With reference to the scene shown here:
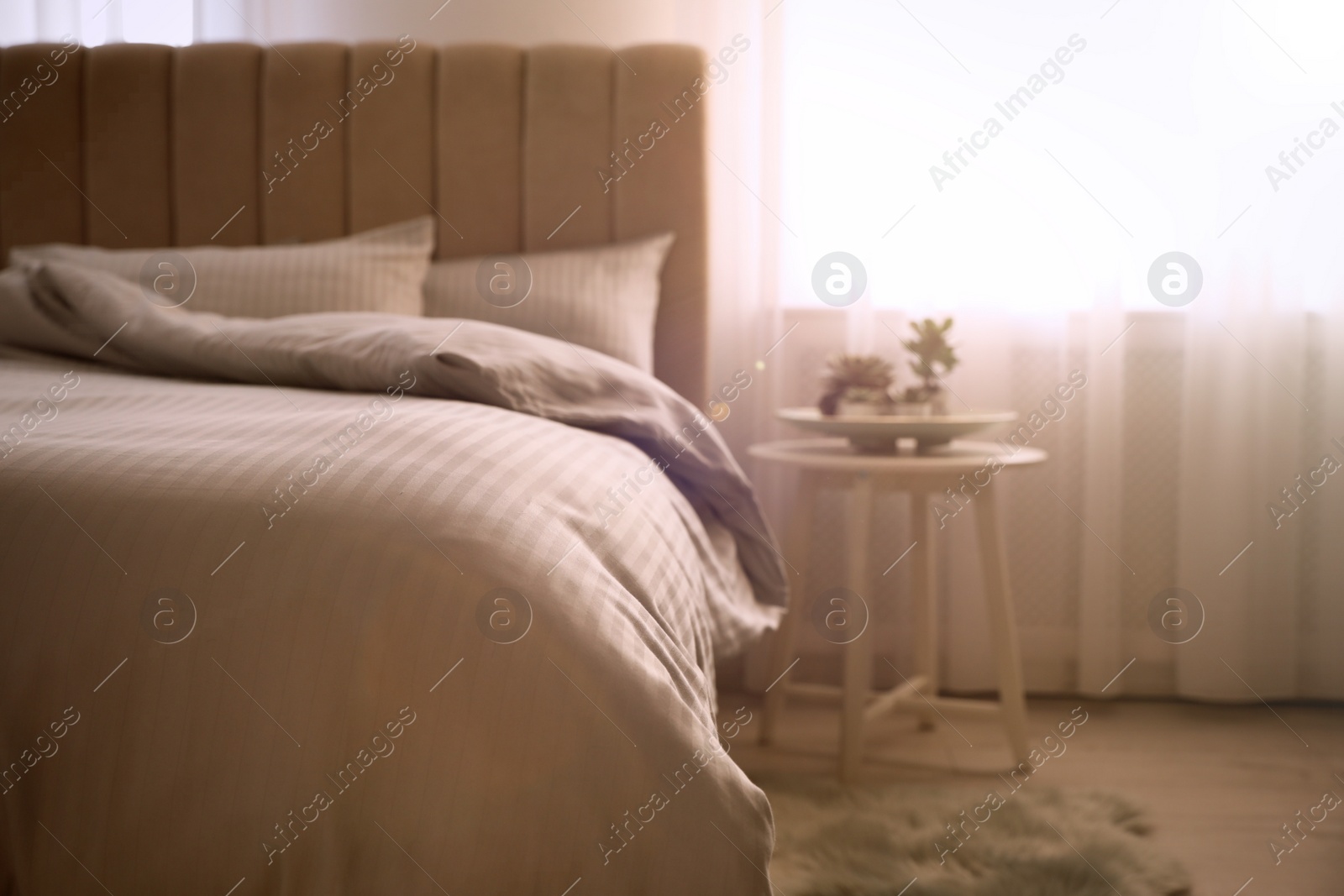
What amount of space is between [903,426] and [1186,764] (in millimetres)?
803

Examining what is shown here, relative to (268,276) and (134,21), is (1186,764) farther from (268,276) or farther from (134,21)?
(134,21)

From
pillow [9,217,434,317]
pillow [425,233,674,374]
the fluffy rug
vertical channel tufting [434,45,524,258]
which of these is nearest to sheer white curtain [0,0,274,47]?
vertical channel tufting [434,45,524,258]

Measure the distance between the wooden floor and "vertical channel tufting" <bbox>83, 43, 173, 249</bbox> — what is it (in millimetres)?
1659

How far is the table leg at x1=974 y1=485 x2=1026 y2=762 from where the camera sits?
1.73m

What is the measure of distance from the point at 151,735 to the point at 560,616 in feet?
0.89

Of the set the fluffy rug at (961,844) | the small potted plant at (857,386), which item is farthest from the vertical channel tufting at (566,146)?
the fluffy rug at (961,844)

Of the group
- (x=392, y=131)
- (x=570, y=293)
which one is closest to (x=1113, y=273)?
(x=570, y=293)

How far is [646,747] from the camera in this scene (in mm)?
674

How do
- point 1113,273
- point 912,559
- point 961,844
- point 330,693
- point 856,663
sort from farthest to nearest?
1. point 1113,273
2. point 912,559
3. point 856,663
4. point 961,844
5. point 330,693

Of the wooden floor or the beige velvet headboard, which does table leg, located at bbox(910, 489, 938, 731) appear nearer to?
the wooden floor

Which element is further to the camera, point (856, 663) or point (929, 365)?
point (929, 365)

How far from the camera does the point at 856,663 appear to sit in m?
1.67

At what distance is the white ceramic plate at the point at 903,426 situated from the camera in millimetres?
1698

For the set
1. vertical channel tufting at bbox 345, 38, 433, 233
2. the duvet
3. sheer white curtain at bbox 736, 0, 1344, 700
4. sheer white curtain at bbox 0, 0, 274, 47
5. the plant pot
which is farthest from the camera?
sheer white curtain at bbox 0, 0, 274, 47
